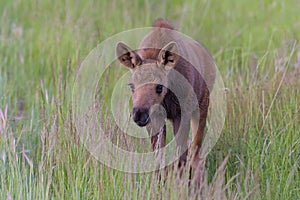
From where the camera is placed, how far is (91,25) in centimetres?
766

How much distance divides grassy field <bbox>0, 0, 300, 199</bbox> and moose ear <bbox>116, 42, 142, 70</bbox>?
55 centimetres

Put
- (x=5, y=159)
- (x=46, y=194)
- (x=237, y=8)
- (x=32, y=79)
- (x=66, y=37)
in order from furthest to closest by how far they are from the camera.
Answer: (x=237, y=8), (x=66, y=37), (x=32, y=79), (x=5, y=159), (x=46, y=194)

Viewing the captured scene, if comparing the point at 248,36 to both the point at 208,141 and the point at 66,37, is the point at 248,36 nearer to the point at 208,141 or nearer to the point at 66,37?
the point at 66,37

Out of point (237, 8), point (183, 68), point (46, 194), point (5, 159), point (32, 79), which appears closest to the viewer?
point (46, 194)

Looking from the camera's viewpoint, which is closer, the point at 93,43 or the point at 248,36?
the point at 93,43

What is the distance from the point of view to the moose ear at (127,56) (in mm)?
4598

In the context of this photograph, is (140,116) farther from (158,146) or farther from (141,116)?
(158,146)

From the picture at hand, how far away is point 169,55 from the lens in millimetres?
4586

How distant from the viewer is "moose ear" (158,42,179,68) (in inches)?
178

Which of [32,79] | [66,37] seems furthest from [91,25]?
[32,79]

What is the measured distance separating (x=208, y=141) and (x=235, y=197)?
4.71 feet

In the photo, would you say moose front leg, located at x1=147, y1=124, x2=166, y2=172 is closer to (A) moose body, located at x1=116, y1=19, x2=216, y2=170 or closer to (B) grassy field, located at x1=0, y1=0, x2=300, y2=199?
(A) moose body, located at x1=116, y1=19, x2=216, y2=170

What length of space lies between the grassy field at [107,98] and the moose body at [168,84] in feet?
0.88

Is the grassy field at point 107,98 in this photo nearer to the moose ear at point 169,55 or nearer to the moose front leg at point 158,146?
the moose front leg at point 158,146
